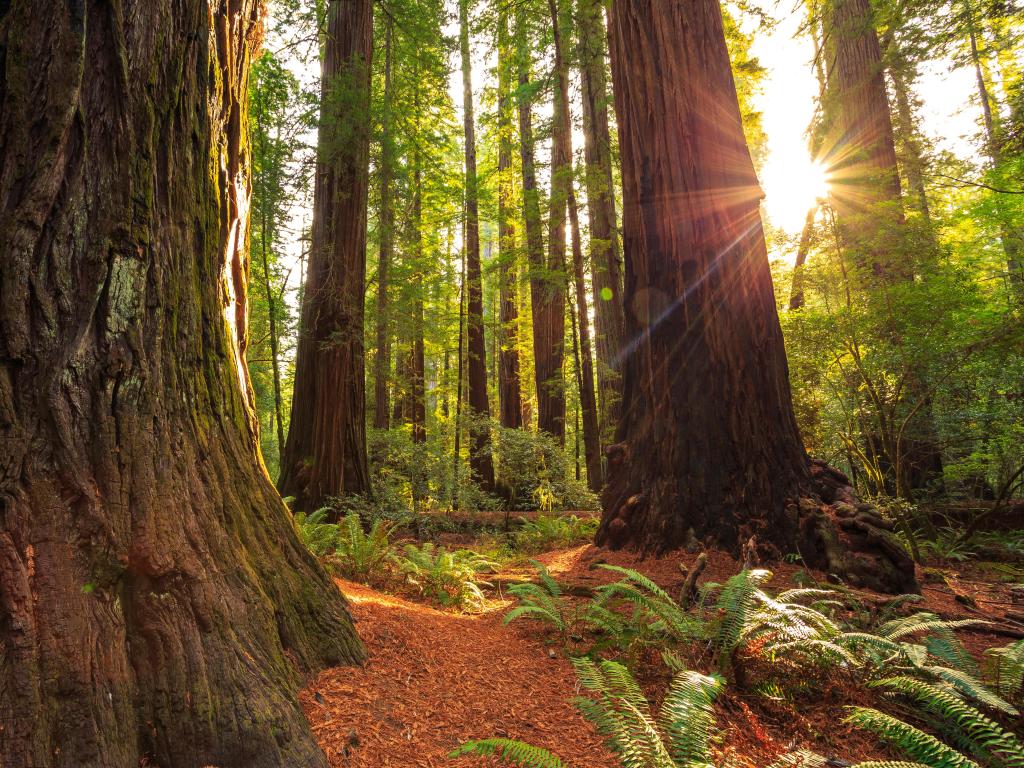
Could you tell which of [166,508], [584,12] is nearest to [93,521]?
[166,508]

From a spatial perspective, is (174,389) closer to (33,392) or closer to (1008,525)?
(33,392)

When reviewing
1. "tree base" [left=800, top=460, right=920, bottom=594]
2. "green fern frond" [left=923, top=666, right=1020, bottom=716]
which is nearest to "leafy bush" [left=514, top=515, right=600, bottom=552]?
"tree base" [left=800, top=460, right=920, bottom=594]

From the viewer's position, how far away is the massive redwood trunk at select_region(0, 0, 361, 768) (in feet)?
4.53

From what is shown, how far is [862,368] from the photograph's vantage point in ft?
20.9

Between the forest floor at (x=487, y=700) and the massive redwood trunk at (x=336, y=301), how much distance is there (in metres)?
3.83

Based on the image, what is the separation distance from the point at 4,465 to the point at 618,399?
34.1 feet

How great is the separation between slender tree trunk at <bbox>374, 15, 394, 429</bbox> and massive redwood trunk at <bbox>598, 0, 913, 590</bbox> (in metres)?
3.52

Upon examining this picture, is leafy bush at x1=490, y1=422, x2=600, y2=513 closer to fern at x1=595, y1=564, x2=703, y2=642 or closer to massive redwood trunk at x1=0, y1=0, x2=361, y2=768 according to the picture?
fern at x1=595, y1=564, x2=703, y2=642

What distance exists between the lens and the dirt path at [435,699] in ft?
5.95

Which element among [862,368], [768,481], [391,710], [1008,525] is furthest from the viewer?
[862,368]

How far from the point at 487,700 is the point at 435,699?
245 mm

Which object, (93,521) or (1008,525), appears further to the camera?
(1008,525)

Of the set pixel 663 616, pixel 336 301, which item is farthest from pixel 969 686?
pixel 336 301

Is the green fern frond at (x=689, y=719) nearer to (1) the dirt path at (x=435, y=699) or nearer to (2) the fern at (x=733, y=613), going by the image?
(1) the dirt path at (x=435, y=699)
